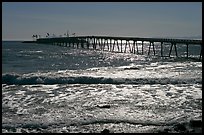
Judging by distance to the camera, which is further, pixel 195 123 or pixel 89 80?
pixel 89 80

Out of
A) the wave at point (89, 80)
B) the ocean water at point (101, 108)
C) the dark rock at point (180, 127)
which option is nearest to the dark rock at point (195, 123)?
the dark rock at point (180, 127)

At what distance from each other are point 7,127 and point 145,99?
23.1 ft

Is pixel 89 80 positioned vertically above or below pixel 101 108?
above

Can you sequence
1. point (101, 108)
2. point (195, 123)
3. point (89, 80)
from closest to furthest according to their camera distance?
point (195, 123)
point (101, 108)
point (89, 80)

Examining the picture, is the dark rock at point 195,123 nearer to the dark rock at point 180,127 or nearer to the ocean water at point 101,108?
the dark rock at point 180,127

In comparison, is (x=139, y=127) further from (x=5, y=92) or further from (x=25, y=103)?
(x=5, y=92)

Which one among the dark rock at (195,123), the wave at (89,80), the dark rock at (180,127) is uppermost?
the wave at (89,80)

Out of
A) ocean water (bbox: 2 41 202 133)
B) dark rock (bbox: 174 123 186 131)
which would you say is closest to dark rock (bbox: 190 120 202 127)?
dark rock (bbox: 174 123 186 131)

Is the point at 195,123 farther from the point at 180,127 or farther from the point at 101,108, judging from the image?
the point at 101,108

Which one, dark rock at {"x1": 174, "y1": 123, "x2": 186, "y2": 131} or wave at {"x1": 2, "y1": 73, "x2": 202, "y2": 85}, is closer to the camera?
dark rock at {"x1": 174, "y1": 123, "x2": 186, "y2": 131}

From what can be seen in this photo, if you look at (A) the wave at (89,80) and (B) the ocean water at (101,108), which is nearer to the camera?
(B) the ocean water at (101,108)

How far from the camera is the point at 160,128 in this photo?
10.5 m

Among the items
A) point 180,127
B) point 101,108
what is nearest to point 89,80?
point 101,108

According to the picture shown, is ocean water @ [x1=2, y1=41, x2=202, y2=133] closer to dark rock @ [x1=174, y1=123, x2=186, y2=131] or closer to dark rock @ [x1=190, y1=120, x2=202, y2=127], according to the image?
dark rock @ [x1=174, y1=123, x2=186, y2=131]
